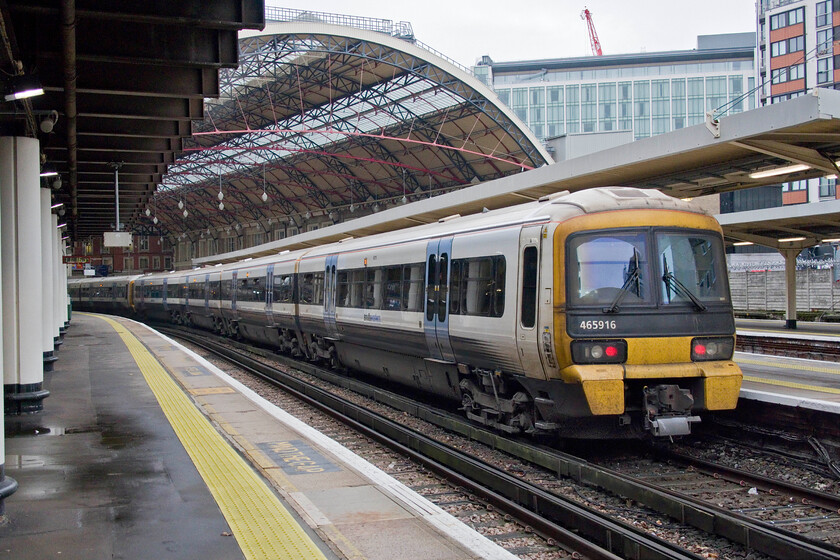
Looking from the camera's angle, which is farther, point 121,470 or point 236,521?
point 121,470

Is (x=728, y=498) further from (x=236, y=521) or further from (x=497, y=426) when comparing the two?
(x=236, y=521)

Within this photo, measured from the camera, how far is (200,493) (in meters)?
6.98

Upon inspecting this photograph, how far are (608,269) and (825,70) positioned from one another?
200ft

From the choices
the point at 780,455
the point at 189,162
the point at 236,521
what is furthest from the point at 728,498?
the point at 189,162

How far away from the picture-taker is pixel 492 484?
8.40 m

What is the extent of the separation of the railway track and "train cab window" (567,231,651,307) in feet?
6.19

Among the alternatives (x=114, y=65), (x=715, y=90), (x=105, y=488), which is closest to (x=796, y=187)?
(x=715, y=90)

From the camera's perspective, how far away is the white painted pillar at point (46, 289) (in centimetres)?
1562

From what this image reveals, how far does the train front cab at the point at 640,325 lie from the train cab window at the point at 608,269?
11 millimetres

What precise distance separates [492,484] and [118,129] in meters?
9.82

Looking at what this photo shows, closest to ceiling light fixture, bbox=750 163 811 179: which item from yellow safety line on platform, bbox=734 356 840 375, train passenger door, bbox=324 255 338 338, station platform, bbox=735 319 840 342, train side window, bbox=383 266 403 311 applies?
yellow safety line on platform, bbox=734 356 840 375

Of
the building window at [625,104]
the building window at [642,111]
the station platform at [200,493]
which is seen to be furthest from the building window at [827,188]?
the station platform at [200,493]

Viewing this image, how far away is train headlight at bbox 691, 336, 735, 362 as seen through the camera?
29.1 feet

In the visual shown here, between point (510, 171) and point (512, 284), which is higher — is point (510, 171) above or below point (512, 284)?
above
